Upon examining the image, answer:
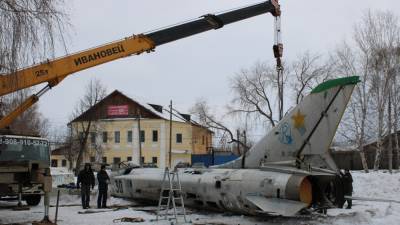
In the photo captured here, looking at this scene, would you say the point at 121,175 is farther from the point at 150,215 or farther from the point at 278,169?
the point at 278,169

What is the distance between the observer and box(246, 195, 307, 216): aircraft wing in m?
10.5

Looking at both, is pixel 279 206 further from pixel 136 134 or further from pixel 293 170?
pixel 136 134

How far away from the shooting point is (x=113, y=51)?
43.3ft

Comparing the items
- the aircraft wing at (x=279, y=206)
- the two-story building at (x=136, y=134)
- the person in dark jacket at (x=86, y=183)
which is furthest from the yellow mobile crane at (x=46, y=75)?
the two-story building at (x=136, y=134)

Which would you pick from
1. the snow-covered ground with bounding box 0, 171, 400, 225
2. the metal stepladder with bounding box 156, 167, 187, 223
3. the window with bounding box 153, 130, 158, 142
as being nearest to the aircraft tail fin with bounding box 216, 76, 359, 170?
the snow-covered ground with bounding box 0, 171, 400, 225

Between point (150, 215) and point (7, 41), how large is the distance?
257 inches

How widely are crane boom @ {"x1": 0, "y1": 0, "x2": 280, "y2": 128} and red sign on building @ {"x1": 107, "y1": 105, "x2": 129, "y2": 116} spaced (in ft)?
151

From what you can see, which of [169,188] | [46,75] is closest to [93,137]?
[169,188]

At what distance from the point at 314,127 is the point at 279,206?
2.14 m

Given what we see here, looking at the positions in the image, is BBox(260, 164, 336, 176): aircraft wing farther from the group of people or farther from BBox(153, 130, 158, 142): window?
BBox(153, 130, 158, 142): window

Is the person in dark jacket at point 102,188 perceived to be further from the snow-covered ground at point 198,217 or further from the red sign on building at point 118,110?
the red sign on building at point 118,110

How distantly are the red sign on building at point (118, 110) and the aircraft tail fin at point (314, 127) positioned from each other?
48.8 meters

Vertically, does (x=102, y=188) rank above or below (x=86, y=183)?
below

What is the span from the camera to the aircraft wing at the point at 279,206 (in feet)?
34.6
